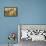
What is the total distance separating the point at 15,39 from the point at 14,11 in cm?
86

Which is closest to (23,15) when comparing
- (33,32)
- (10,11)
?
(10,11)

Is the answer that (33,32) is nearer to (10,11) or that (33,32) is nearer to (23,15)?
(23,15)

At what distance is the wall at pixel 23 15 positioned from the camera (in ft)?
13.5

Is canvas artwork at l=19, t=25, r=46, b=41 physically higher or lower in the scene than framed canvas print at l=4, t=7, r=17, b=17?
lower

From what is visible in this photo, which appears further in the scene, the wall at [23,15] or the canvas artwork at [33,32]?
the wall at [23,15]

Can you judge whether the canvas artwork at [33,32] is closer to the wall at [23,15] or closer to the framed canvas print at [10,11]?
the wall at [23,15]

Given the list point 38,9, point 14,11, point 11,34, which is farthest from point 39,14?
point 11,34

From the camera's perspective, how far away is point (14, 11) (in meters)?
4.11

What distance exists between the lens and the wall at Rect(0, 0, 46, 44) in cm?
412

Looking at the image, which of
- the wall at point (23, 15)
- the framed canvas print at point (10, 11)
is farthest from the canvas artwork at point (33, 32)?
the framed canvas print at point (10, 11)

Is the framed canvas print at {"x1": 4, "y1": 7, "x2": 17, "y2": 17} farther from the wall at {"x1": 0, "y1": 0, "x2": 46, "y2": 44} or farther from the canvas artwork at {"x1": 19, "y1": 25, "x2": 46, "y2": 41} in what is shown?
the canvas artwork at {"x1": 19, "y1": 25, "x2": 46, "y2": 41}

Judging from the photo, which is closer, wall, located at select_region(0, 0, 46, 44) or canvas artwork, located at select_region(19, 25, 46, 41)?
canvas artwork, located at select_region(19, 25, 46, 41)

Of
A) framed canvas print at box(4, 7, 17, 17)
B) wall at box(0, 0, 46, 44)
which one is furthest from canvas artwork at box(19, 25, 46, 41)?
framed canvas print at box(4, 7, 17, 17)

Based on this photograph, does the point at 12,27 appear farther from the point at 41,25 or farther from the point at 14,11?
the point at 41,25
